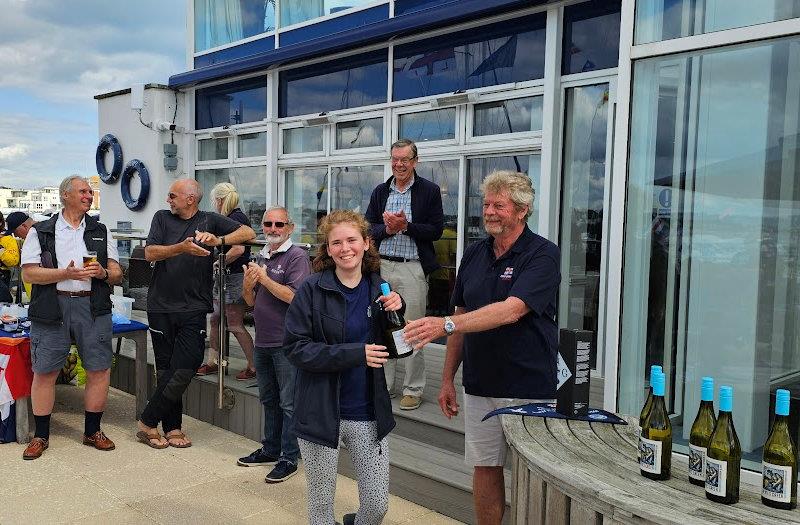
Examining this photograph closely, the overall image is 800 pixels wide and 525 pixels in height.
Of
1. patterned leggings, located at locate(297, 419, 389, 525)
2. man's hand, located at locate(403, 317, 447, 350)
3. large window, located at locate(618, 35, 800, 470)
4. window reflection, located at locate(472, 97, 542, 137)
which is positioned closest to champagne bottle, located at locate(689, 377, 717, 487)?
large window, located at locate(618, 35, 800, 470)

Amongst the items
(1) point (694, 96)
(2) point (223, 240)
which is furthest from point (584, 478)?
(2) point (223, 240)

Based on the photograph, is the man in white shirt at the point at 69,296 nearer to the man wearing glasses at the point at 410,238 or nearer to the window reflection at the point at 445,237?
the man wearing glasses at the point at 410,238

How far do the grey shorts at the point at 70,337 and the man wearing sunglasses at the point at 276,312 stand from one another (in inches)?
45.6

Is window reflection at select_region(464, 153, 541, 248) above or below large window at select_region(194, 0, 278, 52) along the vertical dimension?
below

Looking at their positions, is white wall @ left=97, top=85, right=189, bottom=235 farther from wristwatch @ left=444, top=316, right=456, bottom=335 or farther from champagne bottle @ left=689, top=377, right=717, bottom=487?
champagne bottle @ left=689, top=377, right=717, bottom=487

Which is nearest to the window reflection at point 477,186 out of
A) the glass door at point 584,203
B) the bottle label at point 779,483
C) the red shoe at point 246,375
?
the glass door at point 584,203

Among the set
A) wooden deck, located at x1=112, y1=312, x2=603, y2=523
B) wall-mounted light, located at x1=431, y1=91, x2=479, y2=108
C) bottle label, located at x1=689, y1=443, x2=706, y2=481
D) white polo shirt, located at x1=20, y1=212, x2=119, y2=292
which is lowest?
wooden deck, located at x1=112, y1=312, x2=603, y2=523

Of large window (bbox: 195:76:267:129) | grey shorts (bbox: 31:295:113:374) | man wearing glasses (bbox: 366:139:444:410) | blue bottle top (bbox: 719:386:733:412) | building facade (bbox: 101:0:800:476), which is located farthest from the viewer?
large window (bbox: 195:76:267:129)

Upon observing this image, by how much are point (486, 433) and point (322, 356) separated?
29.1 inches

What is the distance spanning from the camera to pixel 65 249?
435cm

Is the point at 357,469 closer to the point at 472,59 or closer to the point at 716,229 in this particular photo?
the point at 716,229

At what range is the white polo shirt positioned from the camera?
4297 millimetres

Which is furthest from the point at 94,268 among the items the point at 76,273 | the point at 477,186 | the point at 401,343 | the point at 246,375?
the point at 477,186

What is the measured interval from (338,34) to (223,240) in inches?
134
